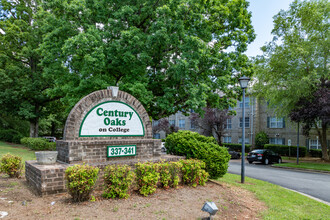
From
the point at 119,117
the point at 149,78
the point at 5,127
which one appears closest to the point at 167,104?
the point at 149,78

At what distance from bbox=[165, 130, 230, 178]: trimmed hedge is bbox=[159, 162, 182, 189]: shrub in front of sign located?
4.76 ft

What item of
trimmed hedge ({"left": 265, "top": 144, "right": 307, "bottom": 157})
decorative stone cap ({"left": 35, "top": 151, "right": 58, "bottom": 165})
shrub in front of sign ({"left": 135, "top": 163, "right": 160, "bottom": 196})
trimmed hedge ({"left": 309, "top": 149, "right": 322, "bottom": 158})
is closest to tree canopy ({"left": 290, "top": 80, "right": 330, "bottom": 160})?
trimmed hedge ({"left": 265, "top": 144, "right": 307, "bottom": 157})

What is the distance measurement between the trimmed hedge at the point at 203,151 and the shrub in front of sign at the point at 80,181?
4.13 metres

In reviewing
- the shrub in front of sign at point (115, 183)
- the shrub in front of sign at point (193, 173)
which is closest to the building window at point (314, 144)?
the shrub in front of sign at point (193, 173)

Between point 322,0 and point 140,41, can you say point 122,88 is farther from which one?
point 322,0

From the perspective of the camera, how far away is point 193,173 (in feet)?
24.7

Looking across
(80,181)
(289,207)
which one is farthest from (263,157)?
(80,181)

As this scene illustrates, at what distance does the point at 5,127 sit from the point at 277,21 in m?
38.1

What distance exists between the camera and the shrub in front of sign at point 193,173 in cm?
739

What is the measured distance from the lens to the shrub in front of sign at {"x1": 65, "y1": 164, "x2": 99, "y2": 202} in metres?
5.07

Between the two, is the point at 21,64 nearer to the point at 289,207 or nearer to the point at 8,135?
the point at 8,135

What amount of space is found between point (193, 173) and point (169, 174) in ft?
3.52

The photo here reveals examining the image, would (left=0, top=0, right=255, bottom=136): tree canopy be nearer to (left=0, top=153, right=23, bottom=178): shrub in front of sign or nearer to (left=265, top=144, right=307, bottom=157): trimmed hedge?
(left=0, top=153, right=23, bottom=178): shrub in front of sign

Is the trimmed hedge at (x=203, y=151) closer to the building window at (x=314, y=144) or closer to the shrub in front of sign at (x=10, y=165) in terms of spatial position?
the shrub in front of sign at (x=10, y=165)
